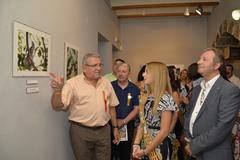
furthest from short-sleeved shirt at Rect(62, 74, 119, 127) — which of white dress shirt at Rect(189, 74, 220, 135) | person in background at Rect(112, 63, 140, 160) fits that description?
white dress shirt at Rect(189, 74, 220, 135)

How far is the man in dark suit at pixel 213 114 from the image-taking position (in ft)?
7.09

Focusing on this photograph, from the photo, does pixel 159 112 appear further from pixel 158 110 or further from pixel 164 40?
pixel 164 40

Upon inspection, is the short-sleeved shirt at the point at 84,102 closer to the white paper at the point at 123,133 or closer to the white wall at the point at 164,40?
the white paper at the point at 123,133

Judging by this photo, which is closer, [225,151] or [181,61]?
[225,151]

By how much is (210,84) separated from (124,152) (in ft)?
5.70

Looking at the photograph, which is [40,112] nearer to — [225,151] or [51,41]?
[51,41]

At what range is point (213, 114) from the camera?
2.21 meters

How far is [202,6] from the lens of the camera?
23.7ft

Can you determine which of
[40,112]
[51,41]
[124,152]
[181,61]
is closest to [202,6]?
[181,61]

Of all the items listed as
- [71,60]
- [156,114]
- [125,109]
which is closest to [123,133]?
[125,109]

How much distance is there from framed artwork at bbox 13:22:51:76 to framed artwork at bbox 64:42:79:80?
22.3 inches

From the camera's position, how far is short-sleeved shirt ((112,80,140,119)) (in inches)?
143

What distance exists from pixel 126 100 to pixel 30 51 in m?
1.63

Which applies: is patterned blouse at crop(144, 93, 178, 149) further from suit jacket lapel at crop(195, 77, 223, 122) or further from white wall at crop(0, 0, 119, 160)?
white wall at crop(0, 0, 119, 160)
